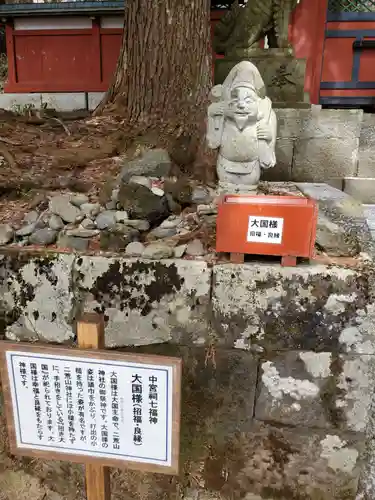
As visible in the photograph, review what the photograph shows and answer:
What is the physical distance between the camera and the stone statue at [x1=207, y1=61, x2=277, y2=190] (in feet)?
8.88

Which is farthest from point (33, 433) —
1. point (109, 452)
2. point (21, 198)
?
point (21, 198)

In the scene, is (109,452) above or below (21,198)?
below

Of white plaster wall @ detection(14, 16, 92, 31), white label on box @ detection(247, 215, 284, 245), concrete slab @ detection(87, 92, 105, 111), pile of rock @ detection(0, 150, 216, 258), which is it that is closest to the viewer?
white label on box @ detection(247, 215, 284, 245)

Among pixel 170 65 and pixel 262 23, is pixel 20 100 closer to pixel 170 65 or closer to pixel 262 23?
pixel 170 65

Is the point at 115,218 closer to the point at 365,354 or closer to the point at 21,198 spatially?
the point at 21,198

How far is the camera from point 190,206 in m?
2.71

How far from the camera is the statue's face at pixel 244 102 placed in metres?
2.68

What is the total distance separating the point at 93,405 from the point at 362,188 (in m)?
3.38

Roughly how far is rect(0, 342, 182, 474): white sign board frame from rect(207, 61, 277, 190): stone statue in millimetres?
1844

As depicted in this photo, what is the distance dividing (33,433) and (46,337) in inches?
24.9

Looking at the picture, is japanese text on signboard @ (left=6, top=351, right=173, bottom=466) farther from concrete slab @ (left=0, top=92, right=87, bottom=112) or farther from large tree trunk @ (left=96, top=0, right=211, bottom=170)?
concrete slab @ (left=0, top=92, right=87, bottom=112)

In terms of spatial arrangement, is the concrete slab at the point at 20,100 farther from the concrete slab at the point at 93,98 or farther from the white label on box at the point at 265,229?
the white label on box at the point at 265,229

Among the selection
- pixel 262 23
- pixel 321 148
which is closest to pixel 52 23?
pixel 262 23

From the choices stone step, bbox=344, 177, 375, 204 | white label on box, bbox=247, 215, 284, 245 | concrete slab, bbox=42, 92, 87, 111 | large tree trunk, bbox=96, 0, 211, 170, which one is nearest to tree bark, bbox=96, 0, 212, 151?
large tree trunk, bbox=96, 0, 211, 170
